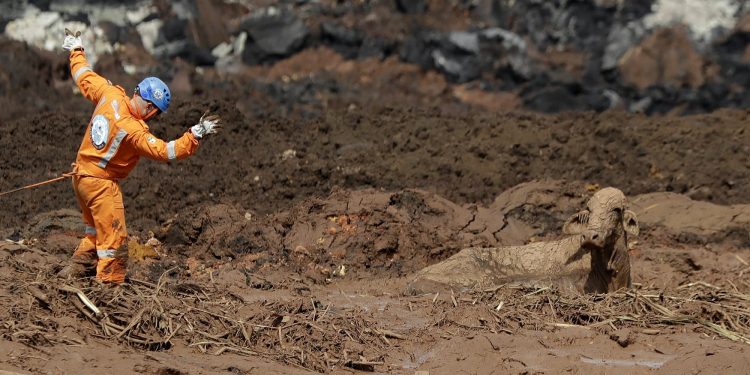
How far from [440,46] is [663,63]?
5130 mm

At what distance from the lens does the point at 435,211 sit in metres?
12.4

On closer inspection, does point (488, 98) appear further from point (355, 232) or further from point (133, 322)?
point (133, 322)

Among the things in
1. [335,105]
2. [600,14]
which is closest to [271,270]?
[335,105]

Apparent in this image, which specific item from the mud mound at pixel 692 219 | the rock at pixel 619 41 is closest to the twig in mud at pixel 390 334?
the mud mound at pixel 692 219

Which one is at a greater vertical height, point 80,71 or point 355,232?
point 80,71

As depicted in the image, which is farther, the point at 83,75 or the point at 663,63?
the point at 663,63

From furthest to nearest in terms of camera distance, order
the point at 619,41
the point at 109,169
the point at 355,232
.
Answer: the point at 619,41, the point at 355,232, the point at 109,169

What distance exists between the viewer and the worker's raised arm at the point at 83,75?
27.6 ft

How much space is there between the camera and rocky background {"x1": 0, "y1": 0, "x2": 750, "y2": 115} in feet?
73.4

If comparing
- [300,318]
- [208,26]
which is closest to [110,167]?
[300,318]

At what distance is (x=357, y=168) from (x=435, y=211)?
7.25 ft

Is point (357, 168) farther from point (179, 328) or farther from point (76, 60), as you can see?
point (179, 328)

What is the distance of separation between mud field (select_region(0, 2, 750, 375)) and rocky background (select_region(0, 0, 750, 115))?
605mm

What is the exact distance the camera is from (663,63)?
24609 mm
